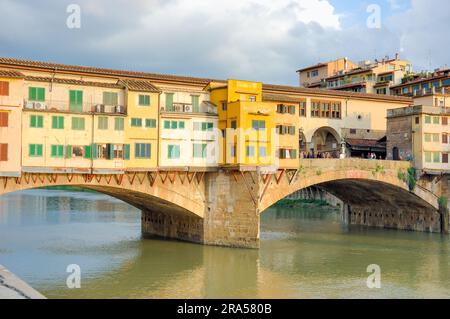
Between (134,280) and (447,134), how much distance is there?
34.8m

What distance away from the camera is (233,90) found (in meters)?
42.4

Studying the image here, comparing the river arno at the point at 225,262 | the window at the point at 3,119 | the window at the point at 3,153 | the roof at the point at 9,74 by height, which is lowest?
the river arno at the point at 225,262

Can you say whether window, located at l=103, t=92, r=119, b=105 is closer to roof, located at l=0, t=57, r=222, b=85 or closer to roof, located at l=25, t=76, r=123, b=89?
roof, located at l=25, t=76, r=123, b=89

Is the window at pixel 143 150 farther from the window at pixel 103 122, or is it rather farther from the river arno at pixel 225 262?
the river arno at pixel 225 262

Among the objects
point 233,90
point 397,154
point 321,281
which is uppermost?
point 233,90

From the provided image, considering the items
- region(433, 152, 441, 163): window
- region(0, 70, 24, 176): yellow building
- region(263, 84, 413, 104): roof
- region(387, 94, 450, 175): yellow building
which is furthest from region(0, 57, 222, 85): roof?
region(433, 152, 441, 163): window

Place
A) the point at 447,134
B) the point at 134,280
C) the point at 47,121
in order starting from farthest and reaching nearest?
the point at 447,134
the point at 47,121
the point at 134,280

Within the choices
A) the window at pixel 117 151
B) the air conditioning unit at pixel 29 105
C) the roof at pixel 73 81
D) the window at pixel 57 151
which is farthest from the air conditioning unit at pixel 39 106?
the window at pixel 117 151

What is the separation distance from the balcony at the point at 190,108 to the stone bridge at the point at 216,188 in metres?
4.30

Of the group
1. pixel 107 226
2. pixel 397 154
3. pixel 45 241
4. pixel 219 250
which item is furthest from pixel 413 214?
pixel 45 241

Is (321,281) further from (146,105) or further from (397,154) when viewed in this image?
(397,154)

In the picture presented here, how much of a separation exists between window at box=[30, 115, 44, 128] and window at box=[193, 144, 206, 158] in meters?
10.7

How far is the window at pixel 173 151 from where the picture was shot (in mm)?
41031

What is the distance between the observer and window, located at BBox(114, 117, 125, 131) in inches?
1526
